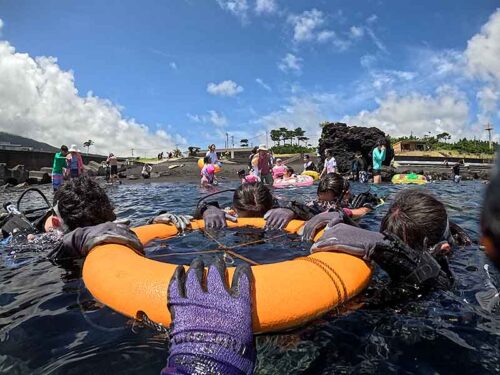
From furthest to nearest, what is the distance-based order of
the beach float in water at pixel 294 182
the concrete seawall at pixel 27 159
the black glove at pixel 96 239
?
1. the concrete seawall at pixel 27 159
2. the beach float in water at pixel 294 182
3. the black glove at pixel 96 239

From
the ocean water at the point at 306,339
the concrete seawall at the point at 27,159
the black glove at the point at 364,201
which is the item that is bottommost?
the ocean water at the point at 306,339

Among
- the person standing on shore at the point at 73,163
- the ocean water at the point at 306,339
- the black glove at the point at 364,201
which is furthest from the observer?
the person standing on shore at the point at 73,163

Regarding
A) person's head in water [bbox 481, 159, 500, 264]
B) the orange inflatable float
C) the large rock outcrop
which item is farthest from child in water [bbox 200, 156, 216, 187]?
the large rock outcrop

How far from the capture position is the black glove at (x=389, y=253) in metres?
2.36

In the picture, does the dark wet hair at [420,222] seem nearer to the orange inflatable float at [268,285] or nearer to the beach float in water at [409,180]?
the orange inflatable float at [268,285]

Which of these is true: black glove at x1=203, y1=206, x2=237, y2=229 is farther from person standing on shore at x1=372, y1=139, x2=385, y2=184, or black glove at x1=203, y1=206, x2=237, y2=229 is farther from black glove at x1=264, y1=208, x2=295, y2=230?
person standing on shore at x1=372, y1=139, x2=385, y2=184

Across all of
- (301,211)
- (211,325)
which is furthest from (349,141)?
(211,325)

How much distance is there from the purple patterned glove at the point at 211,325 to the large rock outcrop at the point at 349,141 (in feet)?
91.2

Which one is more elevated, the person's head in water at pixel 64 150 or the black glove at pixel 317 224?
the person's head in water at pixel 64 150

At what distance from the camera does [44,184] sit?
20.0m

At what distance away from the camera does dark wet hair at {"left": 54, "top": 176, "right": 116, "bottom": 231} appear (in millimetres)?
3398

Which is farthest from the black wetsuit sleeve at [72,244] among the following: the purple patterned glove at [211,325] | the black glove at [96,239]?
the purple patterned glove at [211,325]

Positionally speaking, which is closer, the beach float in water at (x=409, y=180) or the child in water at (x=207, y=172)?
the child in water at (x=207, y=172)

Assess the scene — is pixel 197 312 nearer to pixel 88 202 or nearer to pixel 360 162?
pixel 88 202
